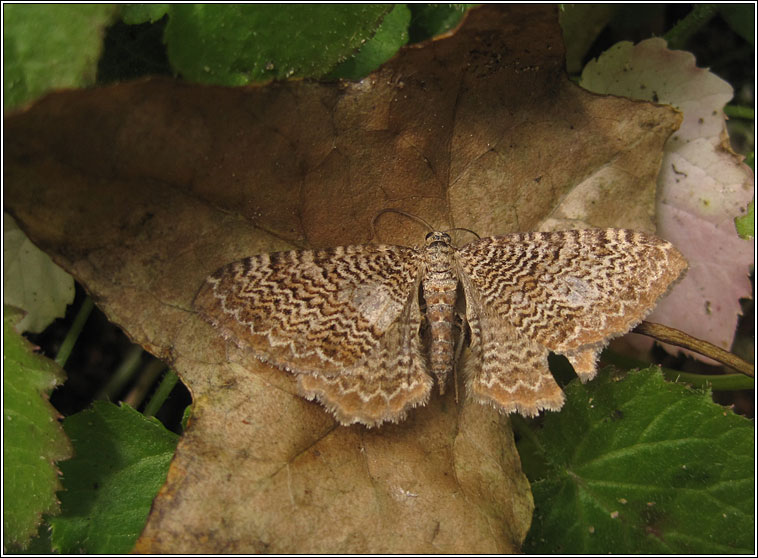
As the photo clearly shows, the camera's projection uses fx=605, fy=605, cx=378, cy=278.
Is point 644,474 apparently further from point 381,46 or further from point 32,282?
point 32,282

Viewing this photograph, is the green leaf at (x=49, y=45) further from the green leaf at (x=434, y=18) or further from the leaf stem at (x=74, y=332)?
the green leaf at (x=434, y=18)

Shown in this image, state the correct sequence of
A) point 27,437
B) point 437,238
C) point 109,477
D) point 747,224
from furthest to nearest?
point 747,224 < point 109,477 < point 437,238 < point 27,437

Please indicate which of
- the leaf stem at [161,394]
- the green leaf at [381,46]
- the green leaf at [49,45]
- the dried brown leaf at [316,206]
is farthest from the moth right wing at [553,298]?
the green leaf at [49,45]

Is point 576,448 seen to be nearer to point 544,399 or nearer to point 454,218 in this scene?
point 544,399

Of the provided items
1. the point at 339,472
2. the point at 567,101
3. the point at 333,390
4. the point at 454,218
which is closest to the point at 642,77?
the point at 567,101

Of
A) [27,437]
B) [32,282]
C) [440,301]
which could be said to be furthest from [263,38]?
[27,437]

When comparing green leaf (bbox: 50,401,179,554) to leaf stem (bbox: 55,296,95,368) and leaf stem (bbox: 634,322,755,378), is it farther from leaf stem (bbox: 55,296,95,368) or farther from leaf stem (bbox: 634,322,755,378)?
leaf stem (bbox: 634,322,755,378)
